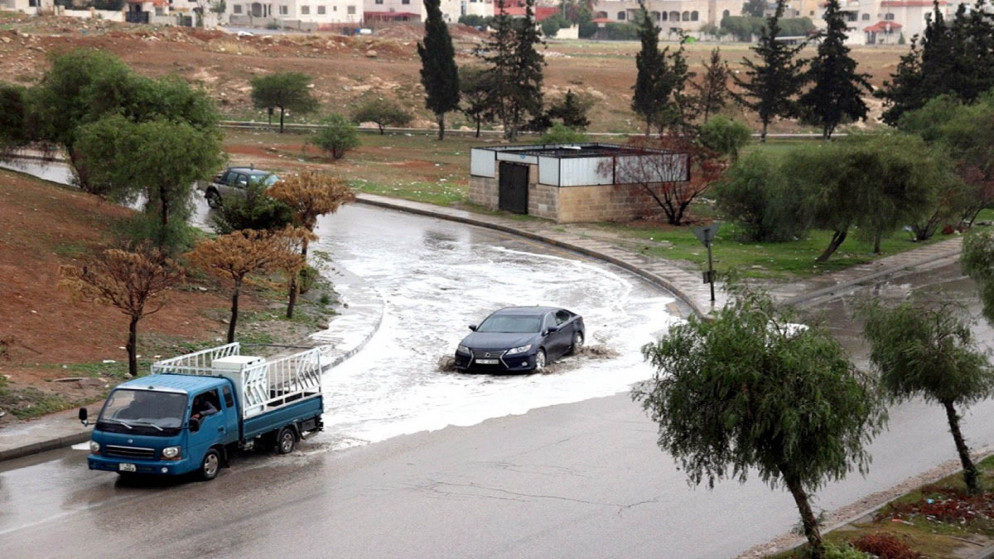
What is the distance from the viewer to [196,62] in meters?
93.8

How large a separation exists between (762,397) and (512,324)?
1375 cm

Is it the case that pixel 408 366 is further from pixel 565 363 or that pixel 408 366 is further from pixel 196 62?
pixel 196 62

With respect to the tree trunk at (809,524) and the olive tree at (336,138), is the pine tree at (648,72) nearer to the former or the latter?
the olive tree at (336,138)

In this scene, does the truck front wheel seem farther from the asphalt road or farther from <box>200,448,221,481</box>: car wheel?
<box>200,448,221,481</box>: car wheel

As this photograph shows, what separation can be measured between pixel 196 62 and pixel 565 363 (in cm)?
7400

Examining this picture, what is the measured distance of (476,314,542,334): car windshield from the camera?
1009 inches

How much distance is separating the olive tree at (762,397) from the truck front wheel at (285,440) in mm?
7248

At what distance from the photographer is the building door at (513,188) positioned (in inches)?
1884

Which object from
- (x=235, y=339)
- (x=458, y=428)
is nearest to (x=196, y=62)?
(x=235, y=339)

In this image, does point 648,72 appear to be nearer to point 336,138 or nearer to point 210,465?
point 336,138

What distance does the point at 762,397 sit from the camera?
1238 cm

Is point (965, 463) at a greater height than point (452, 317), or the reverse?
point (965, 463)

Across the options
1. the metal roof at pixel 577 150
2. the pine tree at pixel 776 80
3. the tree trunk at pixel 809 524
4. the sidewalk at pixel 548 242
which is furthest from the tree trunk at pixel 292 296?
the pine tree at pixel 776 80

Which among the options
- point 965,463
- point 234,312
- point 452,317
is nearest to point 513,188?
point 452,317
